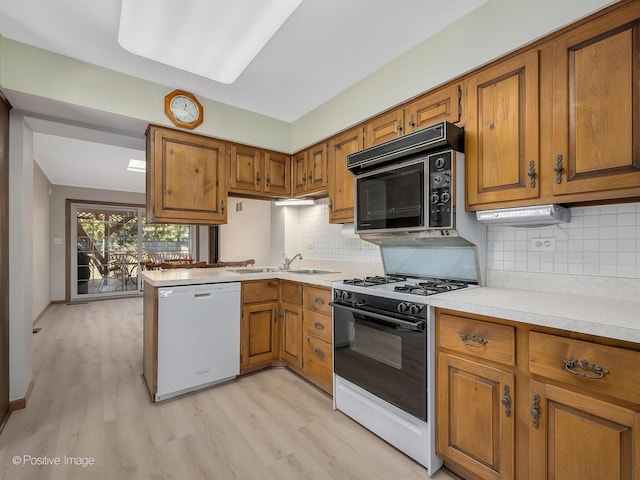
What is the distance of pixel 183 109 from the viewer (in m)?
2.60

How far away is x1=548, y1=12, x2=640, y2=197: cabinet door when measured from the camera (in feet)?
4.18

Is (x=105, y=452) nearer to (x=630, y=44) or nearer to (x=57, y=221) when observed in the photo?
(x=630, y=44)

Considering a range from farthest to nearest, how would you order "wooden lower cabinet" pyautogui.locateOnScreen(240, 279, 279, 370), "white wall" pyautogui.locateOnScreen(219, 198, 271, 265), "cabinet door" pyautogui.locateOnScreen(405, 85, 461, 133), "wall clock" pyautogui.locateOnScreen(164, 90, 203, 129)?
"white wall" pyautogui.locateOnScreen(219, 198, 271, 265) < "wooden lower cabinet" pyautogui.locateOnScreen(240, 279, 279, 370) < "wall clock" pyautogui.locateOnScreen(164, 90, 203, 129) < "cabinet door" pyautogui.locateOnScreen(405, 85, 461, 133)

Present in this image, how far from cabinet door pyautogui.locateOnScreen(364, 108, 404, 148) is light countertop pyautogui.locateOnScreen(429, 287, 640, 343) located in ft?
4.02

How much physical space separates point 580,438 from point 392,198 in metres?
1.48

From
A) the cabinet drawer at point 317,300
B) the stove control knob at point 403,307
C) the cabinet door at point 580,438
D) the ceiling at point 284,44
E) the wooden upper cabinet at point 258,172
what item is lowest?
the cabinet door at point 580,438

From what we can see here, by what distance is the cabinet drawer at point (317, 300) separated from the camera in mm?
2314

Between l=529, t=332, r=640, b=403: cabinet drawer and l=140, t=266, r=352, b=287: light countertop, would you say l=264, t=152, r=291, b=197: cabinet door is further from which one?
l=529, t=332, r=640, b=403: cabinet drawer

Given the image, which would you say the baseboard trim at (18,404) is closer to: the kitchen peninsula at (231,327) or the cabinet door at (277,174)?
the kitchen peninsula at (231,327)

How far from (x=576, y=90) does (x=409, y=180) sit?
2.91 ft

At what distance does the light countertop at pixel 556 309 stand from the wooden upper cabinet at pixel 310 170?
1698mm

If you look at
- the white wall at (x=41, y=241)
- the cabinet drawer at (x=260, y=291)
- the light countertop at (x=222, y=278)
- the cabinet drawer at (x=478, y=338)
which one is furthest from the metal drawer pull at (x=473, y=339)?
the white wall at (x=41, y=241)

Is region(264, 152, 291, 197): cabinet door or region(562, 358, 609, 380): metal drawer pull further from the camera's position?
region(264, 152, 291, 197): cabinet door

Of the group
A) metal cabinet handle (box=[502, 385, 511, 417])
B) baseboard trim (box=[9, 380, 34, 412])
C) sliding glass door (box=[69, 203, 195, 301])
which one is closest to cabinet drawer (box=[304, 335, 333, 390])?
metal cabinet handle (box=[502, 385, 511, 417])
